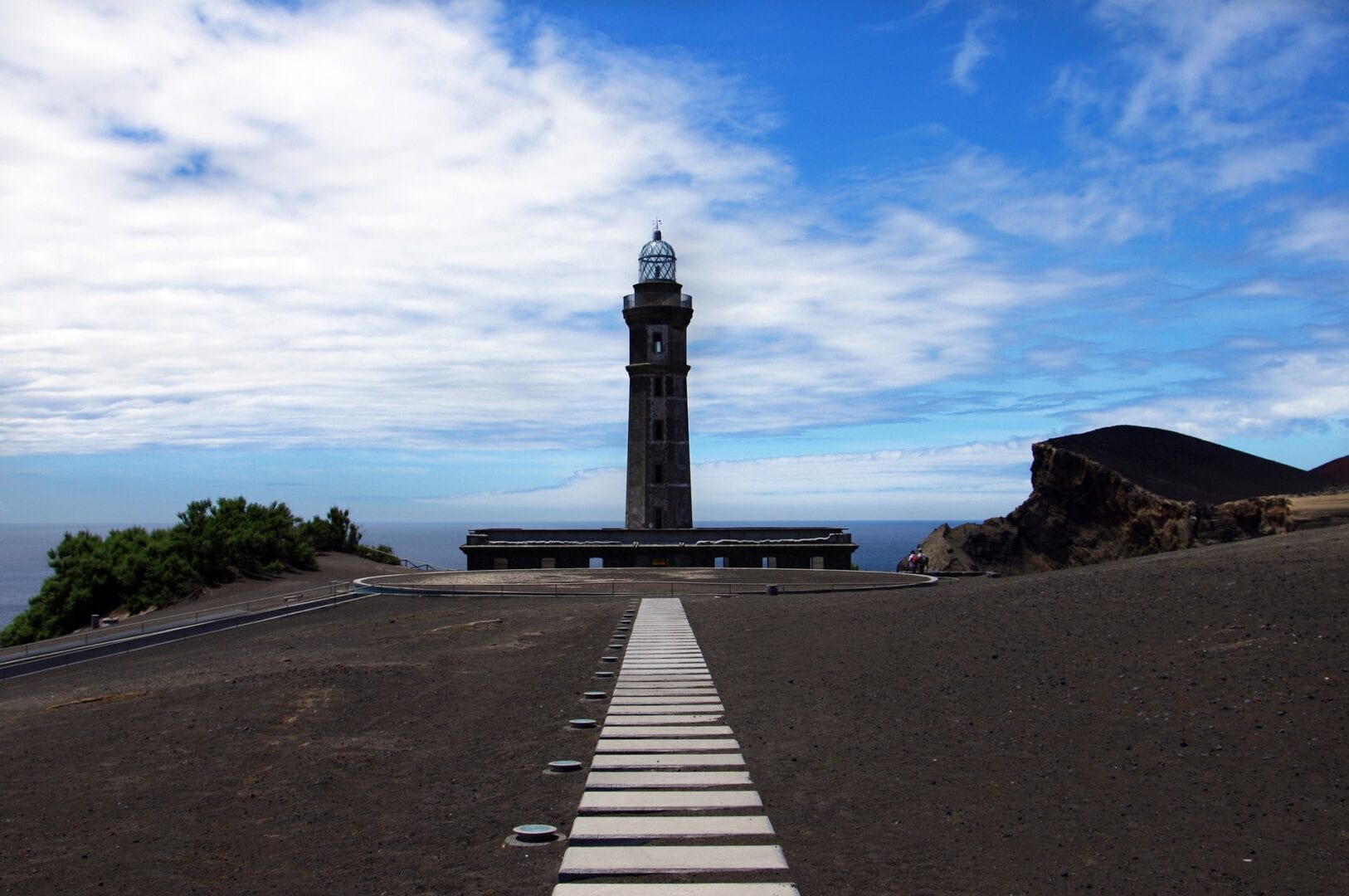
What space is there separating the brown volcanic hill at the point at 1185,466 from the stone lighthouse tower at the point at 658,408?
646 inches

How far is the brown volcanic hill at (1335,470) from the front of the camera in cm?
3681

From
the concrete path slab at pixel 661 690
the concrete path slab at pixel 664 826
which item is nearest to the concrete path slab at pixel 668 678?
the concrete path slab at pixel 661 690

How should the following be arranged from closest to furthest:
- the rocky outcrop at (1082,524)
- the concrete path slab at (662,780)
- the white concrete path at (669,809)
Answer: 1. the white concrete path at (669,809)
2. the concrete path slab at (662,780)
3. the rocky outcrop at (1082,524)

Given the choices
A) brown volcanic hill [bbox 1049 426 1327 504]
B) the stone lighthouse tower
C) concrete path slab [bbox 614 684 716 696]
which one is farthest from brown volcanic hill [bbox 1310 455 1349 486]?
concrete path slab [bbox 614 684 716 696]

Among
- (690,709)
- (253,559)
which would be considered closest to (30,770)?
(690,709)

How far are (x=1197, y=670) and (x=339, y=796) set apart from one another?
370 inches

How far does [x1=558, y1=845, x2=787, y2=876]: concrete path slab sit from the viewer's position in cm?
734

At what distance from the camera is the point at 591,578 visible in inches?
1329

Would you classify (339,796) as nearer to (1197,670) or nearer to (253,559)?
(1197,670)

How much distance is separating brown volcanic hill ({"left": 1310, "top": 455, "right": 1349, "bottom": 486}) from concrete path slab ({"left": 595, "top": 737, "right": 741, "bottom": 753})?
110 feet

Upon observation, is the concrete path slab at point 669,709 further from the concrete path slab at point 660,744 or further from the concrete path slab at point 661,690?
the concrete path slab at point 660,744

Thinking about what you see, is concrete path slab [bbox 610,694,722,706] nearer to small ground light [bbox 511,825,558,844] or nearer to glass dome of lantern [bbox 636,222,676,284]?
small ground light [bbox 511,825,558,844]

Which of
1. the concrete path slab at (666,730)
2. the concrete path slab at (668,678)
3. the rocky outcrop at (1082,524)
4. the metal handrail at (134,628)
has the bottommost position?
the concrete path slab at (666,730)

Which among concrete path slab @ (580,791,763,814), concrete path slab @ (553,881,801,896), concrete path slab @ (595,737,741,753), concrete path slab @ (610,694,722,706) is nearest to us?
concrete path slab @ (553,881,801,896)
